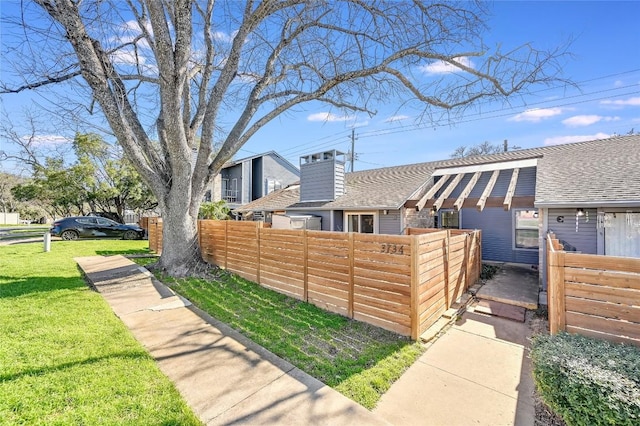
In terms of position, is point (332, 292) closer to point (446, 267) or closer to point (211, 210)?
point (446, 267)

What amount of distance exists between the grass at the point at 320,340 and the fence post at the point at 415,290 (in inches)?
8.7

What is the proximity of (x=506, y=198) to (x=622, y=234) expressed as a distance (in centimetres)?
269

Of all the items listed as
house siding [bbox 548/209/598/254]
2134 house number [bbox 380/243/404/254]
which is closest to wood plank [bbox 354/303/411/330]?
2134 house number [bbox 380/243/404/254]

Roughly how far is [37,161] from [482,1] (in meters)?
28.3

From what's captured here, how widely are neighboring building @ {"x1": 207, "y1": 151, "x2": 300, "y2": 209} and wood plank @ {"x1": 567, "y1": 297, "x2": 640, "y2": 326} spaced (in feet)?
69.9

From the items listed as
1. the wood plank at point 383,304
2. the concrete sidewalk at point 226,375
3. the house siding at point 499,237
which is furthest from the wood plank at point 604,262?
the house siding at point 499,237

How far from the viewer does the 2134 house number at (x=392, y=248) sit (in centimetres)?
433

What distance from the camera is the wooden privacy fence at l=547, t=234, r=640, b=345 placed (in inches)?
121

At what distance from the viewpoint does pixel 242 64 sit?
8852 mm

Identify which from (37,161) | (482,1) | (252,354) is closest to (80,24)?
(252,354)

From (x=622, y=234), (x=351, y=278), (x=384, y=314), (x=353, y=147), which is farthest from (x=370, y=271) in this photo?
(x=353, y=147)

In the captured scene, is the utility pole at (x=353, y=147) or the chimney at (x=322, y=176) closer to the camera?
the chimney at (x=322, y=176)

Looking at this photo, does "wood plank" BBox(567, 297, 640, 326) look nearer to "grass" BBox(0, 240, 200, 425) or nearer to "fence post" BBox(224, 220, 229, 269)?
"grass" BBox(0, 240, 200, 425)

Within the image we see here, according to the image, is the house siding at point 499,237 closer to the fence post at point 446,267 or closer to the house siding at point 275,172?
the fence post at point 446,267
